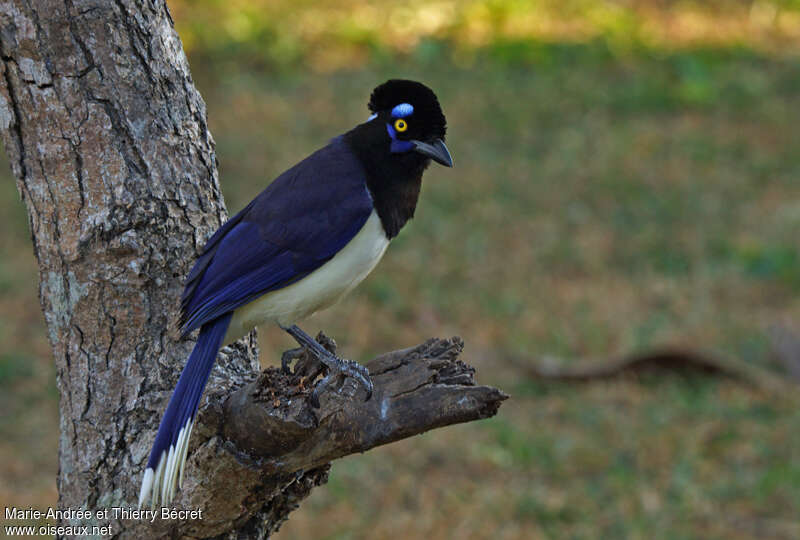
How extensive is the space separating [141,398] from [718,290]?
5.94 meters

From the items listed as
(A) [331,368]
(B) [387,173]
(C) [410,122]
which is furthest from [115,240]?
(C) [410,122]

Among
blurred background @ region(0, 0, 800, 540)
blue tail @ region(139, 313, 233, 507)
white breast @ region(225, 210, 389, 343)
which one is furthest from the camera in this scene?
blurred background @ region(0, 0, 800, 540)

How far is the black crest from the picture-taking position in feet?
11.8

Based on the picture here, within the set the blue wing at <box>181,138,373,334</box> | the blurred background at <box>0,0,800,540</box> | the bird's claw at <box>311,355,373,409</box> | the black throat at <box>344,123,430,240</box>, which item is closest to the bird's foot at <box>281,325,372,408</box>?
the bird's claw at <box>311,355,373,409</box>

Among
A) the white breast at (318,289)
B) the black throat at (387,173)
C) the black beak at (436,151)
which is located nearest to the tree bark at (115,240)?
the white breast at (318,289)

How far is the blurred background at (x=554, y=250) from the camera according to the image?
6008 millimetres

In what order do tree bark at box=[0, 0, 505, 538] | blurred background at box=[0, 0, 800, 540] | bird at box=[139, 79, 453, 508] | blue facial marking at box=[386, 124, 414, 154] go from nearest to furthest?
tree bark at box=[0, 0, 505, 538], bird at box=[139, 79, 453, 508], blue facial marking at box=[386, 124, 414, 154], blurred background at box=[0, 0, 800, 540]

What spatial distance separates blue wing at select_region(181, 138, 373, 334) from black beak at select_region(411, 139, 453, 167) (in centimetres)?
23

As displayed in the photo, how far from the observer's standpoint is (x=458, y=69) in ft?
40.4

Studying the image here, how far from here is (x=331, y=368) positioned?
10.8ft

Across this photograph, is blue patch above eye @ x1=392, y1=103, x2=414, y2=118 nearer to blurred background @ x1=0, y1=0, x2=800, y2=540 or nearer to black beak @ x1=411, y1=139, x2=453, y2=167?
black beak @ x1=411, y1=139, x2=453, y2=167

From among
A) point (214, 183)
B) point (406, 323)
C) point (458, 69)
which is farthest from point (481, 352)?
point (458, 69)

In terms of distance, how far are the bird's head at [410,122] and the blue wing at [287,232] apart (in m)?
0.16

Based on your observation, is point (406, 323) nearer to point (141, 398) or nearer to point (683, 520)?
point (683, 520)
